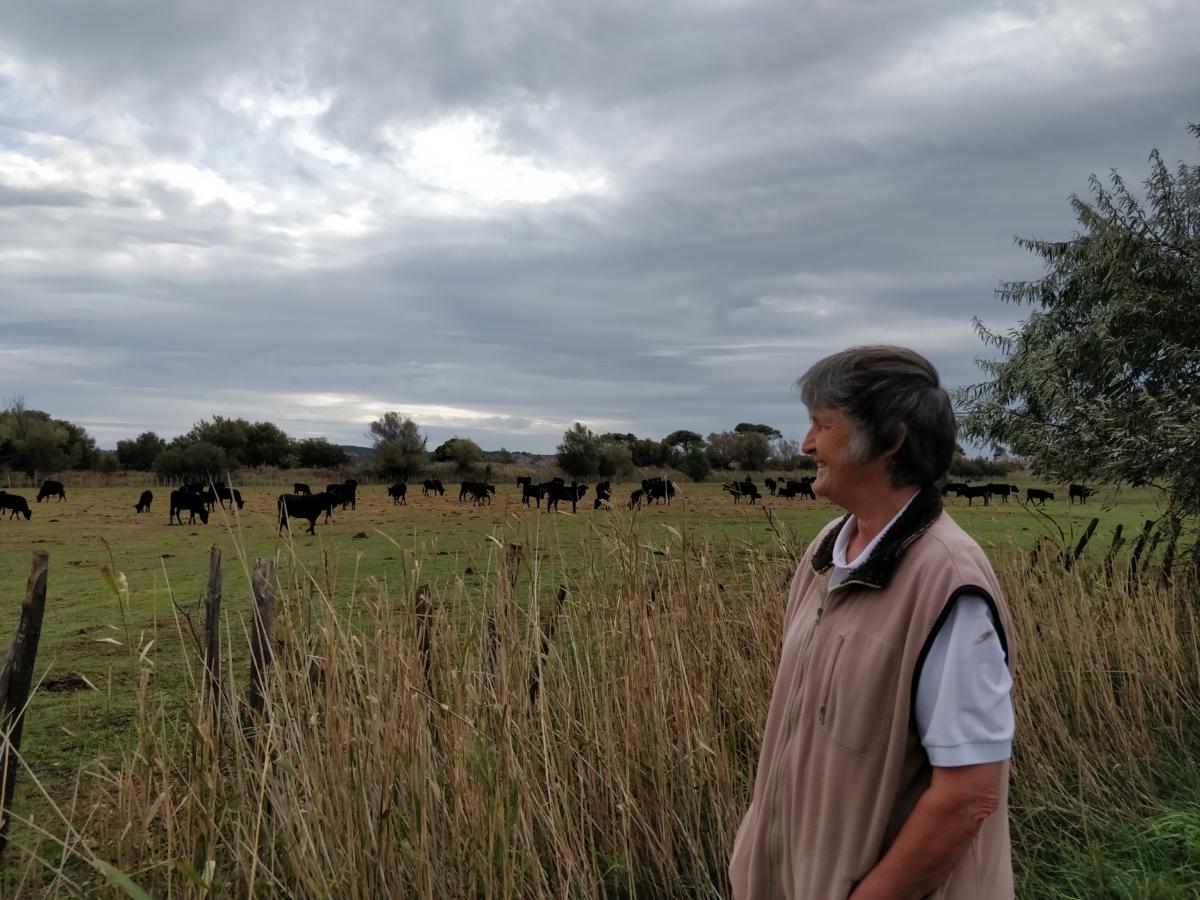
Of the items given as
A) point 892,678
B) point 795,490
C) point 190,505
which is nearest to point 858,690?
point 892,678

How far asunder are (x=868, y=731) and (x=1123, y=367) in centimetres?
990

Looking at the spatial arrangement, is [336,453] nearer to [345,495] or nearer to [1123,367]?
[345,495]

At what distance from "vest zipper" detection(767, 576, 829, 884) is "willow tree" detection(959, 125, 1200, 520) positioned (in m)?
8.17

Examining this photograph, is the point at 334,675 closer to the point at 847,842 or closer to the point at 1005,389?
the point at 847,842

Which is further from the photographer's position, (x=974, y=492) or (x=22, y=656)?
(x=974, y=492)

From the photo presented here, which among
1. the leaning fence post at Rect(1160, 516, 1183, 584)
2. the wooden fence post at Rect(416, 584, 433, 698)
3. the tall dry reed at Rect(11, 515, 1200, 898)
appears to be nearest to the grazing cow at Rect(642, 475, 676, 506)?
the tall dry reed at Rect(11, 515, 1200, 898)

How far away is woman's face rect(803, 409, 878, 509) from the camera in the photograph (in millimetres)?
1729

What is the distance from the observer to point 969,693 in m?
1.48

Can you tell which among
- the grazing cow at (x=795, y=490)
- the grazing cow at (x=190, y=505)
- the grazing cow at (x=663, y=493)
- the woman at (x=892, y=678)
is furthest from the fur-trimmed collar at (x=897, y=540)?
the grazing cow at (x=795, y=490)

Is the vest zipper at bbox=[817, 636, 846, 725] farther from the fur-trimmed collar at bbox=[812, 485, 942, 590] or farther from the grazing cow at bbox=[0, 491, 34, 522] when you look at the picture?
the grazing cow at bbox=[0, 491, 34, 522]

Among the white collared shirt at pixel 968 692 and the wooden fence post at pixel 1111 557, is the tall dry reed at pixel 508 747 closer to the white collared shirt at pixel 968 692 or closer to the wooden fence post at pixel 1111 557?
the white collared shirt at pixel 968 692

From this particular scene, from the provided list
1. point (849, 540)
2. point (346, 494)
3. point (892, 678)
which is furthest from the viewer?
point (346, 494)

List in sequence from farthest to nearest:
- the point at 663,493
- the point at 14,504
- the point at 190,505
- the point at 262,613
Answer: the point at 14,504 < the point at 190,505 < the point at 663,493 < the point at 262,613

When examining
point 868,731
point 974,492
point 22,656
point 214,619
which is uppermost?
point 974,492
